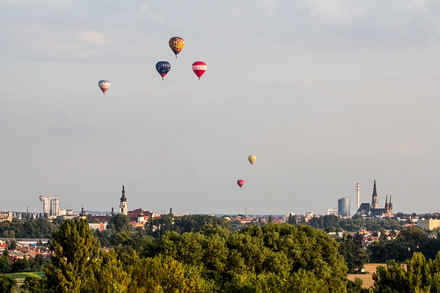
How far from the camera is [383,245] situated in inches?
6245

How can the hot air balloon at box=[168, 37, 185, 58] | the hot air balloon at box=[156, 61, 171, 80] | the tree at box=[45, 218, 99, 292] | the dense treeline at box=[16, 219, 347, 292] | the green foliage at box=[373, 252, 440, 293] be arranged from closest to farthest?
the green foliage at box=[373, 252, 440, 293] < the dense treeline at box=[16, 219, 347, 292] < the tree at box=[45, 218, 99, 292] < the hot air balloon at box=[168, 37, 185, 58] < the hot air balloon at box=[156, 61, 171, 80]

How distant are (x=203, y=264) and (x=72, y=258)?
1435cm

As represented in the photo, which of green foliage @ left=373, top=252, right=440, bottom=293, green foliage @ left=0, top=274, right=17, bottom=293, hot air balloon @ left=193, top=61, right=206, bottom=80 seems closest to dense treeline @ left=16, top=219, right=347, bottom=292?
green foliage @ left=0, top=274, right=17, bottom=293

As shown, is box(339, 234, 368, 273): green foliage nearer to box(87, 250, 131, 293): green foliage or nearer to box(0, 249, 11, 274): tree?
box(0, 249, 11, 274): tree

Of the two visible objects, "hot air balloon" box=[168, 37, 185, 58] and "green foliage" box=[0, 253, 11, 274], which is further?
"green foliage" box=[0, 253, 11, 274]

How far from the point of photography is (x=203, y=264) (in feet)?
239

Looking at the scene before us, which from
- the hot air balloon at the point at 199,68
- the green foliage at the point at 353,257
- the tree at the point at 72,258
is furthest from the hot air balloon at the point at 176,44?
the green foliage at the point at 353,257

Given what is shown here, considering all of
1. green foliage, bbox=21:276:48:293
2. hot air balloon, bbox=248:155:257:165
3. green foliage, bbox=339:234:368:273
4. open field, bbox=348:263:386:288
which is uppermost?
hot air balloon, bbox=248:155:257:165

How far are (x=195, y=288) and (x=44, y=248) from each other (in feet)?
441

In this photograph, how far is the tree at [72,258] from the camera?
200 feet

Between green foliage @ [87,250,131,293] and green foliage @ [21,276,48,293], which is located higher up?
green foliage @ [87,250,131,293]

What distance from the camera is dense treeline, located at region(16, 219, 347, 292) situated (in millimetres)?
56438

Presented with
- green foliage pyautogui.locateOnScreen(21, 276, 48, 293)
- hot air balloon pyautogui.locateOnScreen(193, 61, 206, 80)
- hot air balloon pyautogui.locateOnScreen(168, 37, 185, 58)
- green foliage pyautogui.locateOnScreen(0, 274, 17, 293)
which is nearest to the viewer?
green foliage pyautogui.locateOnScreen(0, 274, 17, 293)

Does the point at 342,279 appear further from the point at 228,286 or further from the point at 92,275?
the point at 92,275
